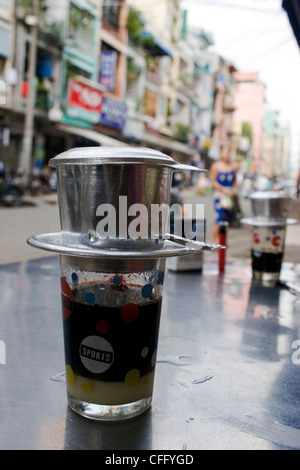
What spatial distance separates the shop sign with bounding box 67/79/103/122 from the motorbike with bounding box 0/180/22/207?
280 inches

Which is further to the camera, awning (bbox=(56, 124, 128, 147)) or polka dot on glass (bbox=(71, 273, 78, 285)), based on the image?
awning (bbox=(56, 124, 128, 147))

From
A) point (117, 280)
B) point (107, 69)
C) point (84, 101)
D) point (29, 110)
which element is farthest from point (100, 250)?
point (107, 69)

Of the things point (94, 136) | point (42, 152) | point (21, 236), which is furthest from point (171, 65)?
point (21, 236)

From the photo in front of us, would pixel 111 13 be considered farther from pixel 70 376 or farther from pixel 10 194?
pixel 70 376

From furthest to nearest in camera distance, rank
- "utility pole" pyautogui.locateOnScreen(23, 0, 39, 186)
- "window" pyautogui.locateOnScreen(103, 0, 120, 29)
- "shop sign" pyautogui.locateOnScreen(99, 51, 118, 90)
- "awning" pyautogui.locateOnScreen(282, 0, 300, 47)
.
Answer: "window" pyautogui.locateOnScreen(103, 0, 120, 29)
"shop sign" pyautogui.locateOnScreen(99, 51, 118, 90)
"utility pole" pyautogui.locateOnScreen(23, 0, 39, 186)
"awning" pyautogui.locateOnScreen(282, 0, 300, 47)

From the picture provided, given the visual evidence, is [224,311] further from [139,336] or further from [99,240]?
[99,240]

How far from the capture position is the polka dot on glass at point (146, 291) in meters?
1.82

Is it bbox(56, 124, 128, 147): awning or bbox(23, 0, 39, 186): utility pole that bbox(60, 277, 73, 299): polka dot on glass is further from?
bbox(56, 124, 128, 147): awning

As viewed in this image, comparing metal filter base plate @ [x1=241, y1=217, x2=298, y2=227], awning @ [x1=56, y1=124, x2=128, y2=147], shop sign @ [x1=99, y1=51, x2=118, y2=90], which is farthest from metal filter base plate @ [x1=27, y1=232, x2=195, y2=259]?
shop sign @ [x1=99, y1=51, x2=118, y2=90]

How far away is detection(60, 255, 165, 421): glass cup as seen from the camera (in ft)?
5.83

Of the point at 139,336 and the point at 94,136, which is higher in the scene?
the point at 94,136

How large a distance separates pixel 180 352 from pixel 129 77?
25.8m

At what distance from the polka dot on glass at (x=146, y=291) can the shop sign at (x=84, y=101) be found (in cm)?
1877

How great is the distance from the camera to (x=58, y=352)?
266 cm
